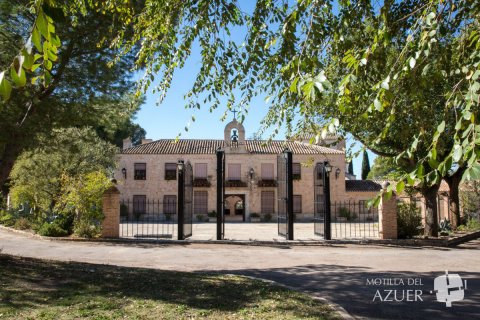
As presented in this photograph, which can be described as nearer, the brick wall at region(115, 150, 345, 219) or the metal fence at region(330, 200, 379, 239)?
the metal fence at region(330, 200, 379, 239)

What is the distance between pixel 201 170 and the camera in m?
32.6

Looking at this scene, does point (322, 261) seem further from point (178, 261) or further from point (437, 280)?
point (178, 261)

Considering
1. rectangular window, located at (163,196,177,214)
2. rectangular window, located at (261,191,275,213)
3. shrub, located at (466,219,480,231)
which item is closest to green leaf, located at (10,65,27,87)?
shrub, located at (466,219,480,231)

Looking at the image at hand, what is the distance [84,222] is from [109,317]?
31.8 ft

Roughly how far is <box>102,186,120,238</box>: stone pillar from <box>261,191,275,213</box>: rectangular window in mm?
19408

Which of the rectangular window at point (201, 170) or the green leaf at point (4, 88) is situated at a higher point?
the rectangular window at point (201, 170)

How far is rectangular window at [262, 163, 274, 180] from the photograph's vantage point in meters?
32.9

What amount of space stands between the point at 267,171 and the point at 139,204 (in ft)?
34.5

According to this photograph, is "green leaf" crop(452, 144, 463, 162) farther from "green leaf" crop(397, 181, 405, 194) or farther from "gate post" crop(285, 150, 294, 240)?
"gate post" crop(285, 150, 294, 240)

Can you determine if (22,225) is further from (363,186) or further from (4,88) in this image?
(363,186)

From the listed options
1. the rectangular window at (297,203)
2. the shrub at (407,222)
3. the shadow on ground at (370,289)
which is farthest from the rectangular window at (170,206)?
the shadow on ground at (370,289)

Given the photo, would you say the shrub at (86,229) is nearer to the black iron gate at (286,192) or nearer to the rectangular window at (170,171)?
the black iron gate at (286,192)

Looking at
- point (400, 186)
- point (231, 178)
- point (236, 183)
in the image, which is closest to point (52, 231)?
point (400, 186)

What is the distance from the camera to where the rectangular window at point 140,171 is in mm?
32188
